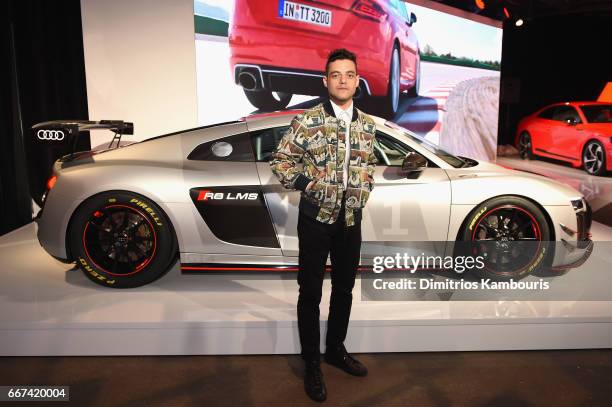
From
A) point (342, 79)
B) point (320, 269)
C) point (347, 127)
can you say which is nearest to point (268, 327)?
point (320, 269)

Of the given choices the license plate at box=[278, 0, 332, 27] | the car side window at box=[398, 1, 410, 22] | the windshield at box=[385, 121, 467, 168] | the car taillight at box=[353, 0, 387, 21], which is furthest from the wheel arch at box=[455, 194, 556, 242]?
the car side window at box=[398, 1, 410, 22]

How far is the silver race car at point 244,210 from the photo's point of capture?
10.1ft

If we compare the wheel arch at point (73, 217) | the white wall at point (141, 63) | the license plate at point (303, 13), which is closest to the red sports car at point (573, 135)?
the license plate at point (303, 13)

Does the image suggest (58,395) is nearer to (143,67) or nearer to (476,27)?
(143,67)

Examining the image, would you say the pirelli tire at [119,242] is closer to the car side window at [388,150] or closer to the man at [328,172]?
the man at [328,172]

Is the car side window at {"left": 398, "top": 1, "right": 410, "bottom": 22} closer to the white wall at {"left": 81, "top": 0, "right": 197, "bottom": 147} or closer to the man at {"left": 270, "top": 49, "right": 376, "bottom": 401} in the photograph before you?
the white wall at {"left": 81, "top": 0, "right": 197, "bottom": 147}

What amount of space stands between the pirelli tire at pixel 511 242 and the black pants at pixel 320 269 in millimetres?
1103

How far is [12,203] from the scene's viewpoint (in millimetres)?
4828

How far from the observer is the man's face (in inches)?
82.2

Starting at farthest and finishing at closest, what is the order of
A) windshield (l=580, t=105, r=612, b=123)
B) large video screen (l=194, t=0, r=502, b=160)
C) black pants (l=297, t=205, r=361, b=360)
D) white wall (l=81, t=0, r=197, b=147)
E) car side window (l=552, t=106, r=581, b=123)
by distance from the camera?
car side window (l=552, t=106, r=581, b=123)
windshield (l=580, t=105, r=612, b=123)
large video screen (l=194, t=0, r=502, b=160)
white wall (l=81, t=0, r=197, b=147)
black pants (l=297, t=205, r=361, b=360)

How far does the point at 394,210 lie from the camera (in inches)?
121

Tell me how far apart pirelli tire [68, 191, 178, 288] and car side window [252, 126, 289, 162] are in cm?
70

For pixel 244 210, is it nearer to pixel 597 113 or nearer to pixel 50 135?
pixel 50 135

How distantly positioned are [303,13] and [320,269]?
4105 millimetres
